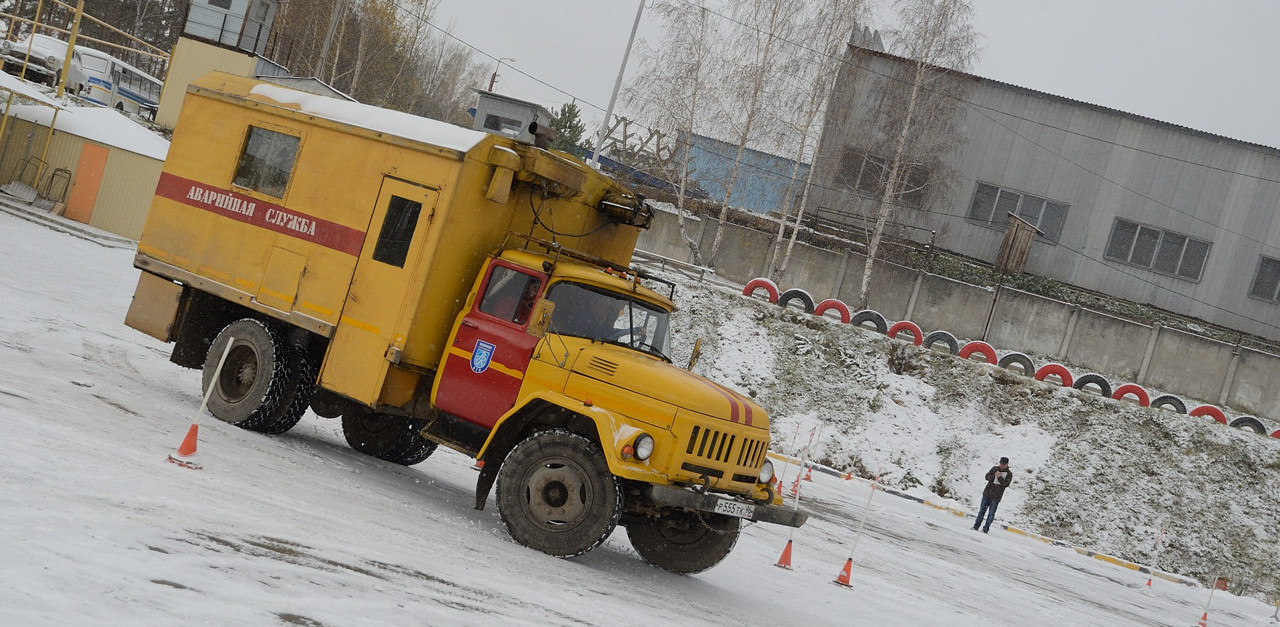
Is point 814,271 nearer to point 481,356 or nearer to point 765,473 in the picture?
point 765,473

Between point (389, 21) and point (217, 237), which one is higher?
point (389, 21)

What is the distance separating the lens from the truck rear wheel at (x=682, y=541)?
375 inches

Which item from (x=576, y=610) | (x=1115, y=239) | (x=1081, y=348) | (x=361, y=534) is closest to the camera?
(x=576, y=610)

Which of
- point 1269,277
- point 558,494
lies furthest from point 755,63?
point 558,494

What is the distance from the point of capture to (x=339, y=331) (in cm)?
1015

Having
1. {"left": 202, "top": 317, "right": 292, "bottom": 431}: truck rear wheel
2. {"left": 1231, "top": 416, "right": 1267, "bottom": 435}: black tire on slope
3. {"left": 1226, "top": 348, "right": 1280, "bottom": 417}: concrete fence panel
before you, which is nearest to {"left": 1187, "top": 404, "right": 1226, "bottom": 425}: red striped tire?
{"left": 1231, "top": 416, "right": 1267, "bottom": 435}: black tire on slope

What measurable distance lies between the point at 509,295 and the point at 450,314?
0.74 metres

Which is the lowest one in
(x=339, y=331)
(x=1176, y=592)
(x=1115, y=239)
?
(x=1176, y=592)

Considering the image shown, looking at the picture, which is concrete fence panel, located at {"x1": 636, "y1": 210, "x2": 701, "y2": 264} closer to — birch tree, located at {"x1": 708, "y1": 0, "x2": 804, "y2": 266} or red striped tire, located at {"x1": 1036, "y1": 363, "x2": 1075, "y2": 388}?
birch tree, located at {"x1": 708, "y1": 0, "x2": 804, "y2": 266}

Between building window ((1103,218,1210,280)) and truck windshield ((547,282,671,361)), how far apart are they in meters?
32.1

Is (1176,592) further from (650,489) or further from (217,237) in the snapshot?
(217,237)

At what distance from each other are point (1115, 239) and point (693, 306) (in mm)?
16739

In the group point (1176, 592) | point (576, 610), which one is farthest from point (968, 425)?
point (576, 610)

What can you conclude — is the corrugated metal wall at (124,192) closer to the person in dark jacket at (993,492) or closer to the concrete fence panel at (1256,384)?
the person in dark jacket at (993,492)
